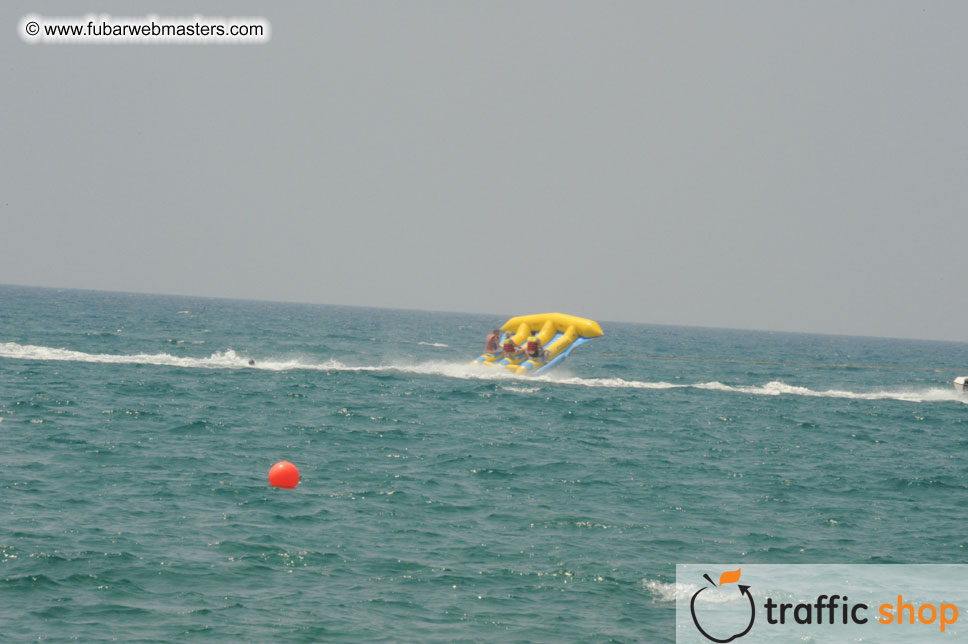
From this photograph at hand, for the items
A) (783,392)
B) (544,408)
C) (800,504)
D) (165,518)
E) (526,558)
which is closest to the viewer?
(526,558)

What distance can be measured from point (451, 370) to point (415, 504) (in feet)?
75.8

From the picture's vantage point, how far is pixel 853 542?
1342 cm

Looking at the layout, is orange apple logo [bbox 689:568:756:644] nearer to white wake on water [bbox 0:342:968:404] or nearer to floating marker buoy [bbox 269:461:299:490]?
floating marker buoy [bbox 269:461:299:490]

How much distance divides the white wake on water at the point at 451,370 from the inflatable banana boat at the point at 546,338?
475 mm

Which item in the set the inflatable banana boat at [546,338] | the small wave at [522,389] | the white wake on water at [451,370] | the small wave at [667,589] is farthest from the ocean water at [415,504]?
the white wake on water at [451,370]

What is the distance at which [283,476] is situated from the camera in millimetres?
14633

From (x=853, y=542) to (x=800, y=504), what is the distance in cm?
235

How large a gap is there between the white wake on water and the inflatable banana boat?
47cm

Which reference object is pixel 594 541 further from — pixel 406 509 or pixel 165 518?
pixel 165 518

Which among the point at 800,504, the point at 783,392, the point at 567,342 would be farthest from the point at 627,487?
the point at 783,392

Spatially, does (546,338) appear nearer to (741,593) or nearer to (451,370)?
(451,370)

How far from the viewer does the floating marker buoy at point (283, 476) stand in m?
14.6

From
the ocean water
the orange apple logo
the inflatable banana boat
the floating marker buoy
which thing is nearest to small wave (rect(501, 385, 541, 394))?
the ocean water

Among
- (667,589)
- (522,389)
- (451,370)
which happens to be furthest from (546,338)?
(667,589)
